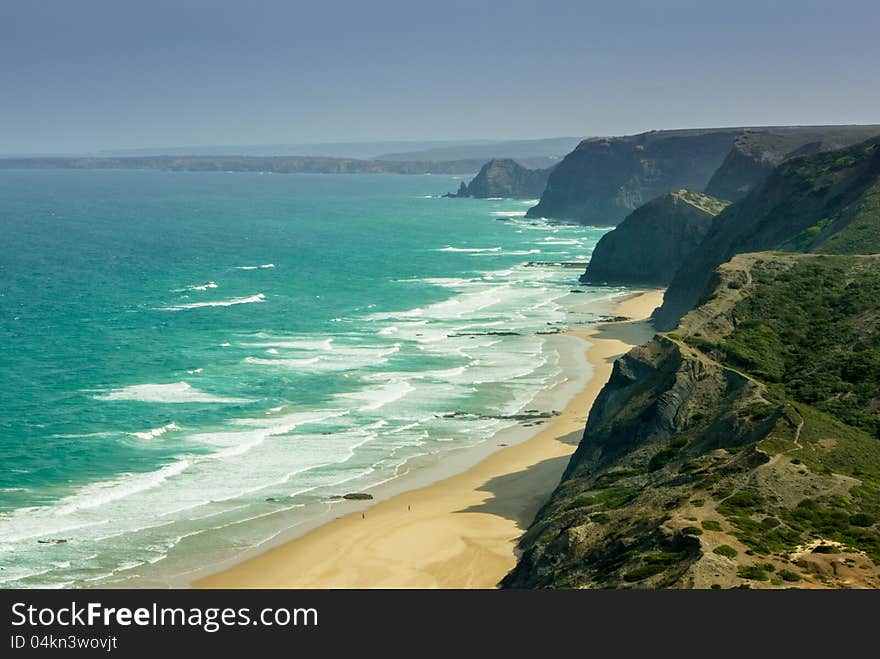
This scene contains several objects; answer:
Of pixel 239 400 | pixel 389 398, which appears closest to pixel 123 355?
pixel 239 400

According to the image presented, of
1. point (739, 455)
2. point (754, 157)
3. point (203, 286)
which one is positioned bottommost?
point (203, 286)

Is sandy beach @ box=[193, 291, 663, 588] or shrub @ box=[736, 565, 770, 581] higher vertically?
shrub @ box=[736, 565, 770, 581]

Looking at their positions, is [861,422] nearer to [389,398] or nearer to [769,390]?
[769,390]

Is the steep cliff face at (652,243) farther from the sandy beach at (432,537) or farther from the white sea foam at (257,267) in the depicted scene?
the sandy beach at (432,537)

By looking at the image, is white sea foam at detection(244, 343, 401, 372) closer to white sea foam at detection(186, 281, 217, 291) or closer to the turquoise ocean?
the turquoise ocean

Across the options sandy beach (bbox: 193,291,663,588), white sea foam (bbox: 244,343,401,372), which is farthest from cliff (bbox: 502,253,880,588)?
white sea foam (bbox: 244,343,401,372)

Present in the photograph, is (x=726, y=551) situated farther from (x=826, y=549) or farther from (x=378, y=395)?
(x=378, y=395)

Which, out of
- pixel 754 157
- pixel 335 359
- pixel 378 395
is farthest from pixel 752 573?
pixel 754 157
